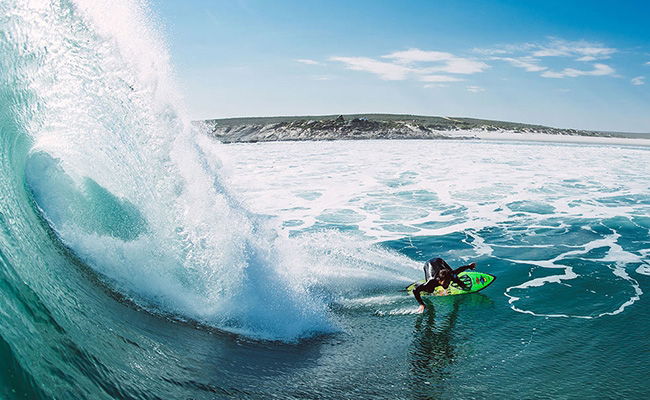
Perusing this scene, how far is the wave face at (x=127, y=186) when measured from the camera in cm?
866

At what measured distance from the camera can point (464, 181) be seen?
2852 cm

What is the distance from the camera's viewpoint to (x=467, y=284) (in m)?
11.1

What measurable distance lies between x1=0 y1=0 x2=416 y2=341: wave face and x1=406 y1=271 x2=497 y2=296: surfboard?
9.23 ft

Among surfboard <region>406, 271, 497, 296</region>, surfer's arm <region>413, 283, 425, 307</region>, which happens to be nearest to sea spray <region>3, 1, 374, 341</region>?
surfer's arm <region>413, 283, 425, 307</region>

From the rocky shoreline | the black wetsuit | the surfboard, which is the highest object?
the rocky shoreline

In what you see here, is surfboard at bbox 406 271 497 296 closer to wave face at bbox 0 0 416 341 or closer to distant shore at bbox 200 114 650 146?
wave face at bbox 0 0 416 341

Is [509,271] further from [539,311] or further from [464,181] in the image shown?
[464,181]

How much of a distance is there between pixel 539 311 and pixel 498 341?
2.01 metres

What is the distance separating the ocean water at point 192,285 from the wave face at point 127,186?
0.04 m

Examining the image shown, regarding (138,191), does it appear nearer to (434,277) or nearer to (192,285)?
(192,285)

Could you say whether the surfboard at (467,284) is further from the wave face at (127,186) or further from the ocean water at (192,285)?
the wave face at (127,186)

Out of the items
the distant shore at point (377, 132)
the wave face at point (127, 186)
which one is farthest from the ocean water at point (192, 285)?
the distant shore at point (377, 132)

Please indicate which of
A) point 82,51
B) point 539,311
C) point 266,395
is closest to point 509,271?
point 539,311

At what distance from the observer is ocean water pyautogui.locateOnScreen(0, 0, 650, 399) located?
241 inches
